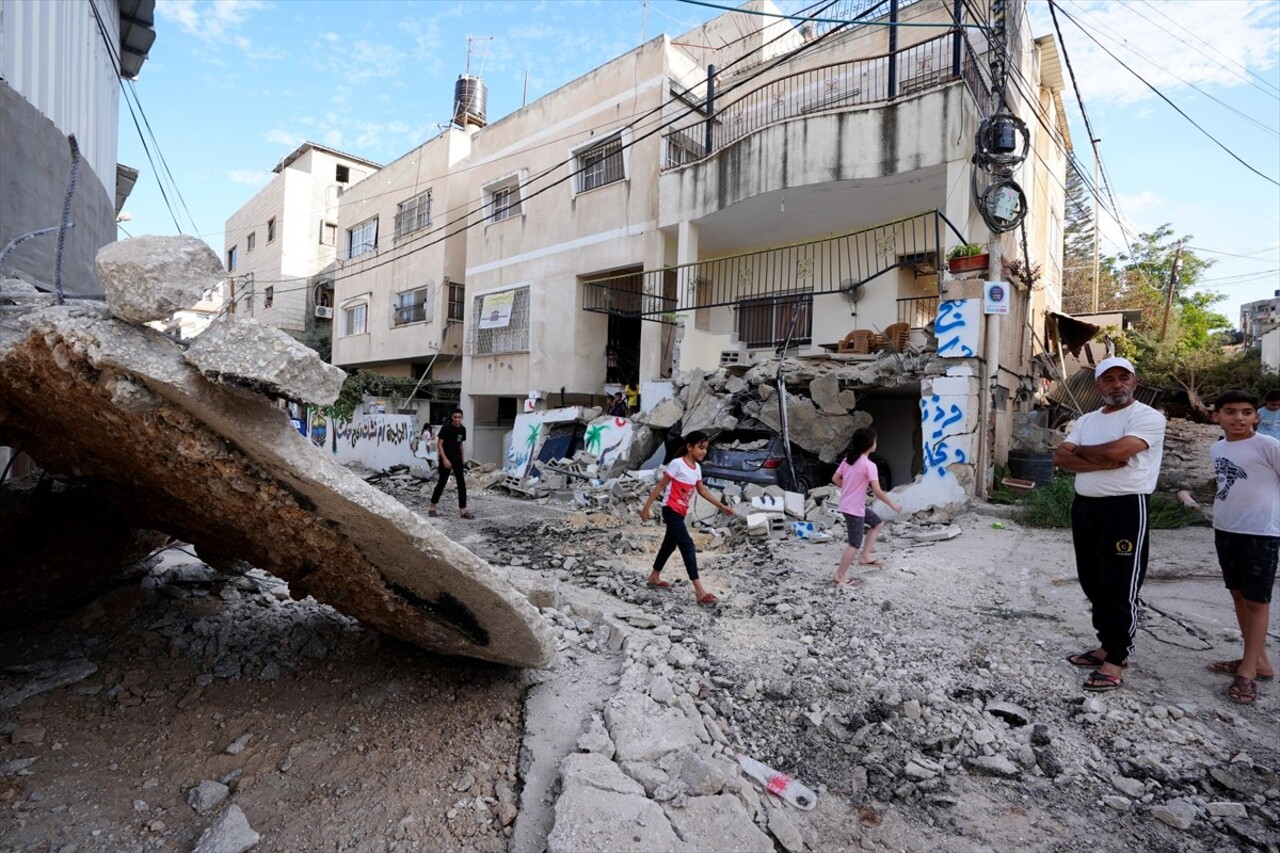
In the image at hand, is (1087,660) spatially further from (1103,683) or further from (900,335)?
(900,335)

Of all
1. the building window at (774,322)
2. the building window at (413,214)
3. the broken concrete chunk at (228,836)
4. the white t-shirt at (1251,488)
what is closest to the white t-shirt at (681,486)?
the white t-shirt at (1251,488)

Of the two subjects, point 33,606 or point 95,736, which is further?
point 33,606

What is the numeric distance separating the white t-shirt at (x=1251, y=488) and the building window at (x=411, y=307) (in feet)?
A: 61.1

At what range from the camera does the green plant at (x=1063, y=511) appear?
281 inches

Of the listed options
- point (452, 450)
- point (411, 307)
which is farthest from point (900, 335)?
point (411, 307)

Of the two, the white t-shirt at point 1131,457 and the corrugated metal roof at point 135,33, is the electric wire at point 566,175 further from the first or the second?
the white t-shirt at point 1131,457

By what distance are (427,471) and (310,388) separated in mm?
14214

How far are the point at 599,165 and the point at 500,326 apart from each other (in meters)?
4.65

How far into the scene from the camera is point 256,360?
179 cm

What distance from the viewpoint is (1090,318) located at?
15.4m

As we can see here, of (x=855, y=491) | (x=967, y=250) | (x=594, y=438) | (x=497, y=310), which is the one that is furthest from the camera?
(x=497, y=310)

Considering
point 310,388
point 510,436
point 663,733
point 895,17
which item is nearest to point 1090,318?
point 895,17

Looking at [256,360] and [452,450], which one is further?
[452,450]

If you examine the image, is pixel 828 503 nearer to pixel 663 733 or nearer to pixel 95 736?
pixel 663 733
